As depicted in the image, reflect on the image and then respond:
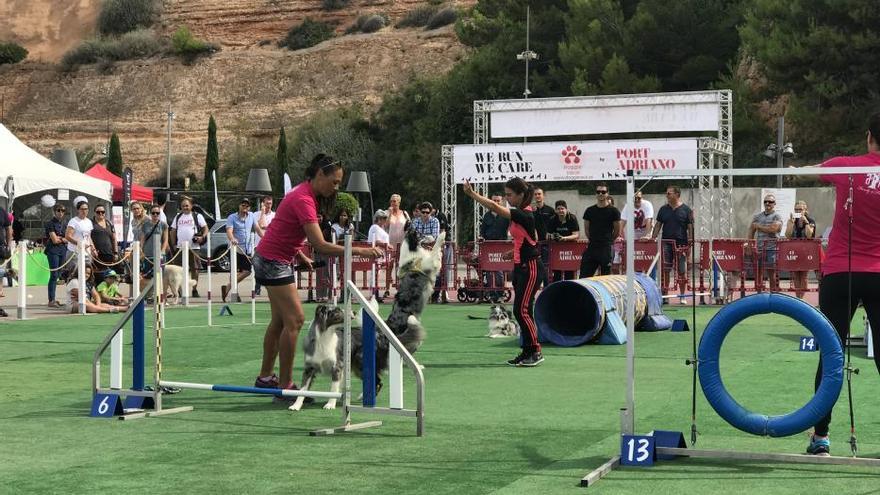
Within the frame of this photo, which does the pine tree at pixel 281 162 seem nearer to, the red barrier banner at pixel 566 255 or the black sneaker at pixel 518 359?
the red barrier banner at pixel 566 255

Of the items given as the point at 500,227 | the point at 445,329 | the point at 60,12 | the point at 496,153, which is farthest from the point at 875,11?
the point at 60,12

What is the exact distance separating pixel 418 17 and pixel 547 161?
6793 centimetres

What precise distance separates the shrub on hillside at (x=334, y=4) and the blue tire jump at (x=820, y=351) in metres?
95.1

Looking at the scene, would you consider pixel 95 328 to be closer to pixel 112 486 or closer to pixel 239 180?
pixel 112 486

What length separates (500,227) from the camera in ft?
72.4

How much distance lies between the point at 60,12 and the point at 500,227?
311 ft

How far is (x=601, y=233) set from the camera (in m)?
17.7

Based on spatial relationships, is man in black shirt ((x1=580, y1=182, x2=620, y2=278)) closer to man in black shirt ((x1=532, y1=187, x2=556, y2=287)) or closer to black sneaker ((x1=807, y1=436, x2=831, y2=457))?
man in black shirt ((x1=532, y1=187, x2=556, y2=287))

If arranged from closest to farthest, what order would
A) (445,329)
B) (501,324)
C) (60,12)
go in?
1. (501,324)
2. (445,329)
3. (60,12)

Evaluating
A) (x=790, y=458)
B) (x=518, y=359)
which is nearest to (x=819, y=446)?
(x=790, y=458)

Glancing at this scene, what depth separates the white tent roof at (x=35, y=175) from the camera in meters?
27.8

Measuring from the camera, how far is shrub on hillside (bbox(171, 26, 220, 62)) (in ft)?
316

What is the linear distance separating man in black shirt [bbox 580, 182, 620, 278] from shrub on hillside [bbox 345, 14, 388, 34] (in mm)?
79102

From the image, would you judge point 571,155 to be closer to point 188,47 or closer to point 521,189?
point 521,189
